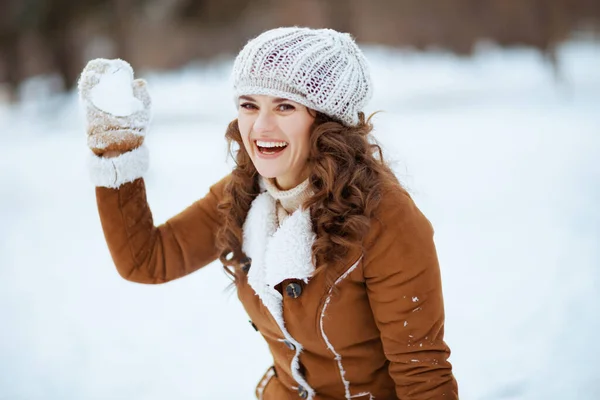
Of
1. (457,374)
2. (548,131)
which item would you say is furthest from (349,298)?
(548,131)

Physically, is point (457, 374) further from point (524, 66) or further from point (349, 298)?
point (524, 66)

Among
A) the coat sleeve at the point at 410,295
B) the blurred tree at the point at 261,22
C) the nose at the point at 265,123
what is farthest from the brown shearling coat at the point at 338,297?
the blurred tree at the point at 261,22

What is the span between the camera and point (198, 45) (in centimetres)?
1590

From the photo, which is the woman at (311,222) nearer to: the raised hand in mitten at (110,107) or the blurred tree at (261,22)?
the raised hand in mitten at (110,107)

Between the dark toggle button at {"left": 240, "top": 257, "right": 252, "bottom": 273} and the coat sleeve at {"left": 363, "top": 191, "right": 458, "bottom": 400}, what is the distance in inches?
15.9

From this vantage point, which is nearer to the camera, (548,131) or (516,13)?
(548,131)

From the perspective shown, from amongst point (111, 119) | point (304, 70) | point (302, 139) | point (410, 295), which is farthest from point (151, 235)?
point (410, 295)

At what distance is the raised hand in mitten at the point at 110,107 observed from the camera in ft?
4.95

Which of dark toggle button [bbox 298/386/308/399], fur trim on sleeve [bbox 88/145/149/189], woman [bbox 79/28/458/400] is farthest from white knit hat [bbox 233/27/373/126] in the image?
dark toggle button [bbox 298/386/308/399]

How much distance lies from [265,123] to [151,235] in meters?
0.56

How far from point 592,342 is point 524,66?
37.6ft

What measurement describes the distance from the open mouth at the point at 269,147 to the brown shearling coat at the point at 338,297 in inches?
7.5

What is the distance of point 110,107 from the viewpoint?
151cm

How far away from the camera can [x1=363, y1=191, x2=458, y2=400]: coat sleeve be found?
52.1 inches
